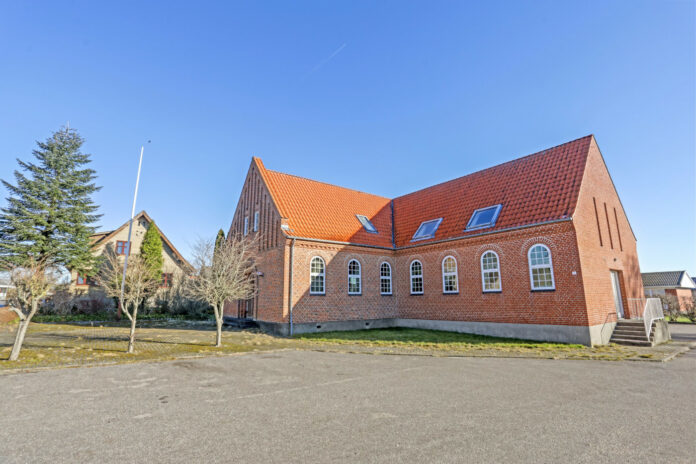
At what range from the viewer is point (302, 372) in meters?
8.80

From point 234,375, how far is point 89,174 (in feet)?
86.7

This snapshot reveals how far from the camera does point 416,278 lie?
20000 millimetres

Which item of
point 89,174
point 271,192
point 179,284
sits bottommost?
point 179,284

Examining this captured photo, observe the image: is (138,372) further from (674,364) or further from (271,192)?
(674,364)

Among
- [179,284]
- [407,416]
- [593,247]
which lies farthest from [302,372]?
[179,284]

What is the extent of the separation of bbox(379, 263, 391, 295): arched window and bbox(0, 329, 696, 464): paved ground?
1123 centimetres

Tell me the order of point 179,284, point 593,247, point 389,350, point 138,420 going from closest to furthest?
point 138,420 → point 389,350 → point 593,247 → point 179,284

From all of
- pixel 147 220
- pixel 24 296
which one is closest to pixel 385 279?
pixel 24 296

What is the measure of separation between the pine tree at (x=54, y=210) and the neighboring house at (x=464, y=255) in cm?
1242

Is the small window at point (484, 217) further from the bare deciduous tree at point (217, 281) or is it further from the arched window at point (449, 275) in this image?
the bare deciduous tree at point (217, 281)

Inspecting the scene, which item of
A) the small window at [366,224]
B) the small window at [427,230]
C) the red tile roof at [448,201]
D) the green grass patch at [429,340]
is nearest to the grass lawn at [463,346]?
the green grass patch at [429,340]

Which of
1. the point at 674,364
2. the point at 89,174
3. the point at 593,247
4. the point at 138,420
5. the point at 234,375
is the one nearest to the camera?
the point at 138,420

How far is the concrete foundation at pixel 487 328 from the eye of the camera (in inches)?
527

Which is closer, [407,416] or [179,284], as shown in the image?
[407,416]
